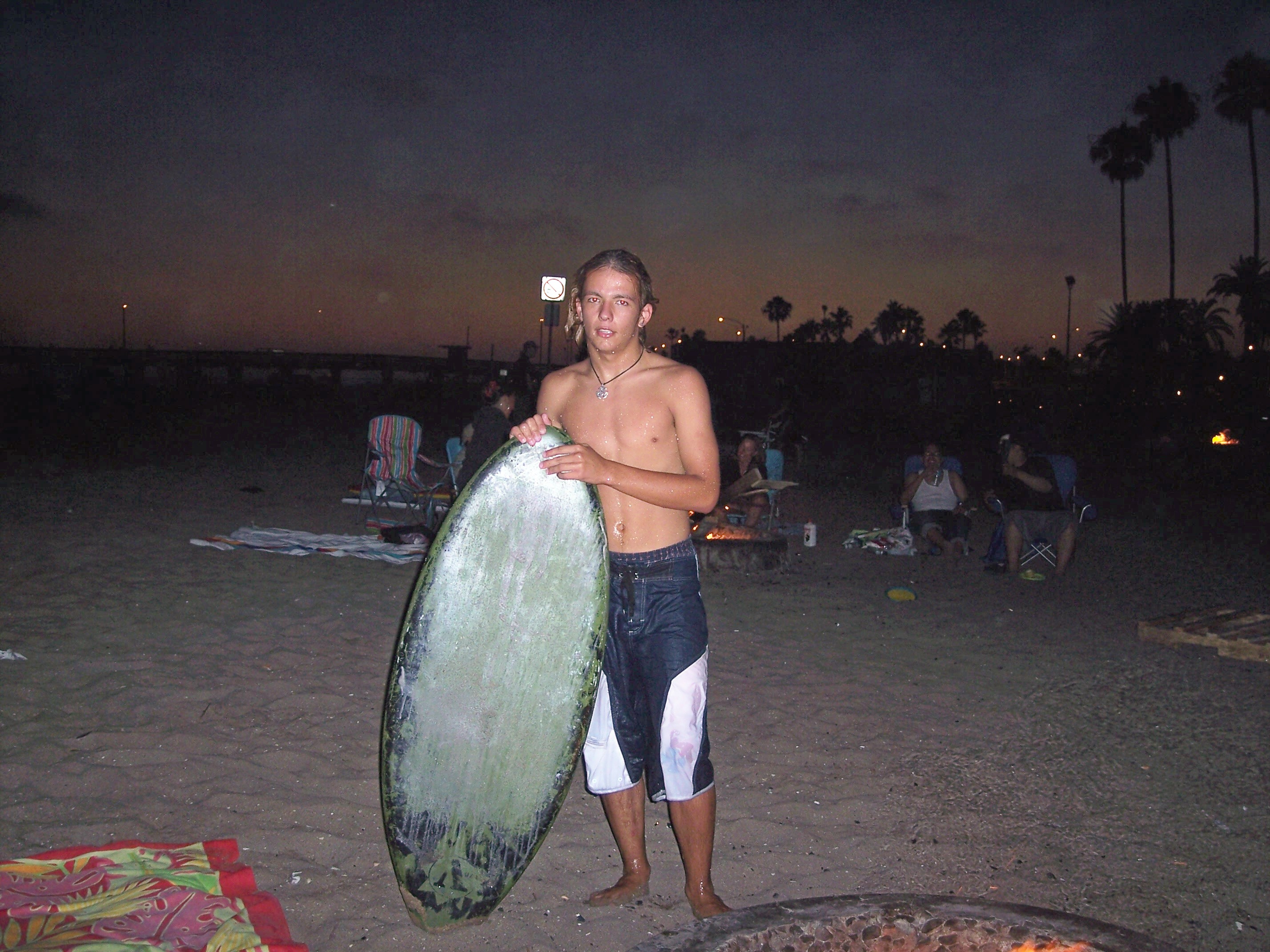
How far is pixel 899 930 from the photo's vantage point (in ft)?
5.69

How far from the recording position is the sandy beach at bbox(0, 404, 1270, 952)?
288 centimetres

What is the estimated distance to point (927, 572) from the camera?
8.04 metres

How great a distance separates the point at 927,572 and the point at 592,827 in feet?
18.0

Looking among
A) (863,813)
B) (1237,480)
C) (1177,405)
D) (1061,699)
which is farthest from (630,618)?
(1177,405)

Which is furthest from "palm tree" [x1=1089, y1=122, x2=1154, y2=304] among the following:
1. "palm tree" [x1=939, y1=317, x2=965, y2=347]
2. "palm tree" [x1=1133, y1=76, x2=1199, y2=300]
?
"palm tree" [x1=939, y1=317, x2=965, y2=347]

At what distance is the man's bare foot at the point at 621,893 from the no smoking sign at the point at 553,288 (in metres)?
9.02

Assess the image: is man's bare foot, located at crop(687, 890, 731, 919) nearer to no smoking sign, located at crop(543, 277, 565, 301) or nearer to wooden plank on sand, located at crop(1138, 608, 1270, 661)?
wooden plank on sand, located at crop(1138, 608, 1270, 661)

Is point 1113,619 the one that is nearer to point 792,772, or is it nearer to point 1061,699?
point 1061,699

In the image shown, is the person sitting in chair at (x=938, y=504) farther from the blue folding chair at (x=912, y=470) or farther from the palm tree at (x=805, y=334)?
the palm tree at (x=805, y=334)

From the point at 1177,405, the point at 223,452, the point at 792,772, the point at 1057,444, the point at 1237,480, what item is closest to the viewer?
the point at 792,772

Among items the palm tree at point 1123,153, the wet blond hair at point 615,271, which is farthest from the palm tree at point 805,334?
the wet blond hair at point 615,271

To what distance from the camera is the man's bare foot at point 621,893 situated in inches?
108

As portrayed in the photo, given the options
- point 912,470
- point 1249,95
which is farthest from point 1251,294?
point 912,470

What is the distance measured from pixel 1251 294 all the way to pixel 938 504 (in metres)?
31.7
